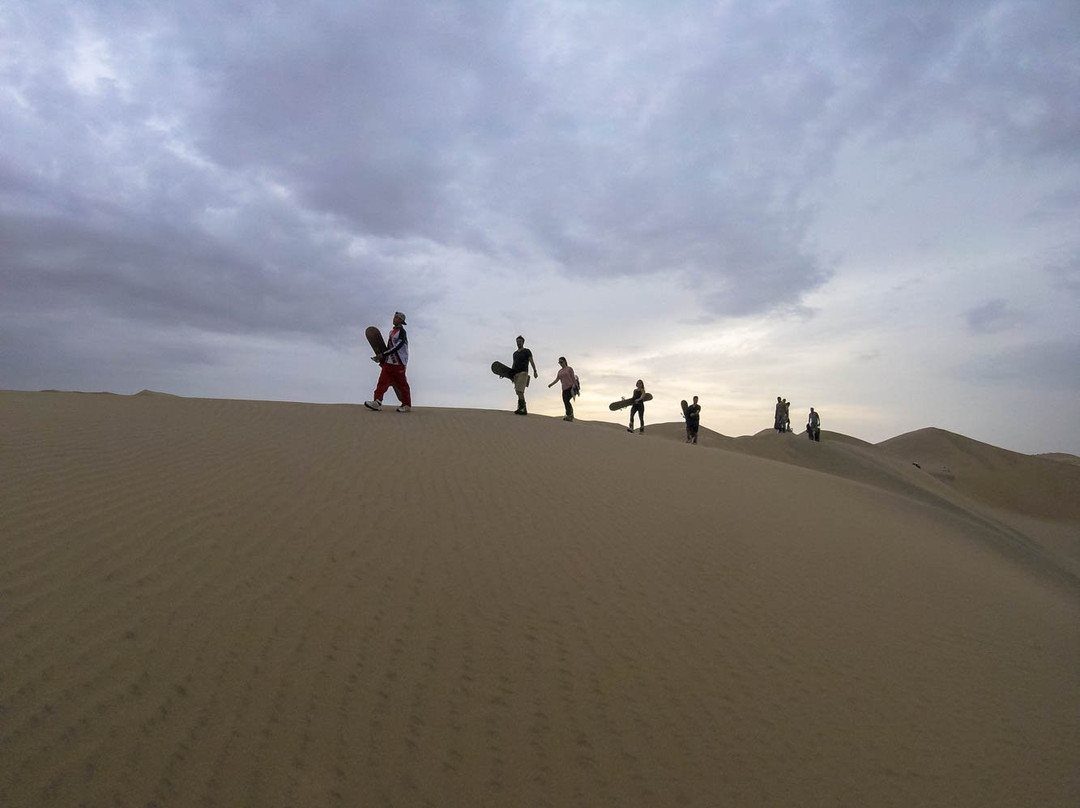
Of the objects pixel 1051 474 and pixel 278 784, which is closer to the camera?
pixel 278 784

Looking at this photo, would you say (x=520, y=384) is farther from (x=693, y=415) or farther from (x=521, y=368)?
(x=693, y=415)

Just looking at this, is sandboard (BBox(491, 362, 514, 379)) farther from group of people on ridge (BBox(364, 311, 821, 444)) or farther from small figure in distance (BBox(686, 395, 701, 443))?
small figure in distance (BBox(686, 395, 701, 443))

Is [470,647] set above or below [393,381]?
below

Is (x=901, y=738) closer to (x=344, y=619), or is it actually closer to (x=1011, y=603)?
(x=344, y=619)

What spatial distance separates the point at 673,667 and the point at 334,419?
822cm

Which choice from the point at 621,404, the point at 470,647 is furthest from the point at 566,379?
the point at 470,647

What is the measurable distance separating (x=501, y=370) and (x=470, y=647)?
10804 mm

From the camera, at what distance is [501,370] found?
558 inches

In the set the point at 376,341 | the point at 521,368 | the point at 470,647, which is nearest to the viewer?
the point at 470,647

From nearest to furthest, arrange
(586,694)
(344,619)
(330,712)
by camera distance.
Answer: (330,712)
(586,694)
(344,619)

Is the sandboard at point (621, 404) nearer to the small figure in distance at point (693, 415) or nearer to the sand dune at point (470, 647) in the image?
the small figure in distance at point (693, 415)

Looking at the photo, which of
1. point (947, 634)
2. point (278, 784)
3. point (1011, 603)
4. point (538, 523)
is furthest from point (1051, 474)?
point (278, 784)

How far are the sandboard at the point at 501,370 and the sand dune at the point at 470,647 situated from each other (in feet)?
21.8

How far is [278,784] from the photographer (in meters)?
2.56
